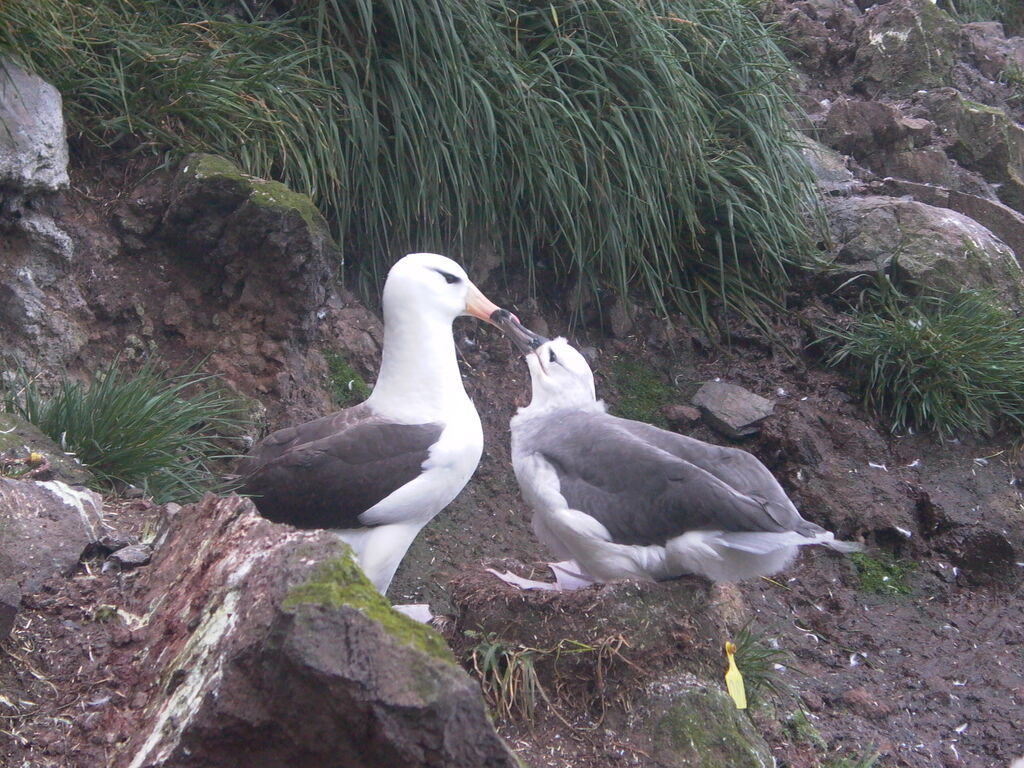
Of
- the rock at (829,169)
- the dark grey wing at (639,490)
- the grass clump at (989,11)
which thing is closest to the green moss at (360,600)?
the dark grey wing at (639,490)

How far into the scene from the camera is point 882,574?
5730mm

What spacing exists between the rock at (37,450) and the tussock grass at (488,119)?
5.79ft

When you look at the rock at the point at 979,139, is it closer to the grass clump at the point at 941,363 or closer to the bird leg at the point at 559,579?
the grass clump at the point at 941,363

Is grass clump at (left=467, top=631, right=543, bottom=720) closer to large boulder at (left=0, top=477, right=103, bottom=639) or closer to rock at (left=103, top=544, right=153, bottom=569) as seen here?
rock at (left=103, top=544, right=153, bottom=569)

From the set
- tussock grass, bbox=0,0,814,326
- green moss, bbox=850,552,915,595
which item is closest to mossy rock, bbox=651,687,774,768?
green moss, bbox=850,552,915,595

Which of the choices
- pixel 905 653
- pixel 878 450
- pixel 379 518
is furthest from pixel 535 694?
pixel 878 450

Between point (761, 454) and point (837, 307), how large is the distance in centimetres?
134

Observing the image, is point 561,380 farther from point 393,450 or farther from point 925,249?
point 925,249

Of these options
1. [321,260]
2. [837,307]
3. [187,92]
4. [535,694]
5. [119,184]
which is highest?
[187,92]

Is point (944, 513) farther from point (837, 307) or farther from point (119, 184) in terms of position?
point (119, 184)

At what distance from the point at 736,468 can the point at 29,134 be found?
3.35 m

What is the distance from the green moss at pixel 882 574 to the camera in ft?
18.6

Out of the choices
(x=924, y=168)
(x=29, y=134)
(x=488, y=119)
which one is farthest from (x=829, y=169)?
(x=29, y=134)

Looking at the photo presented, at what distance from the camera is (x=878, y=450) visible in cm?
620
